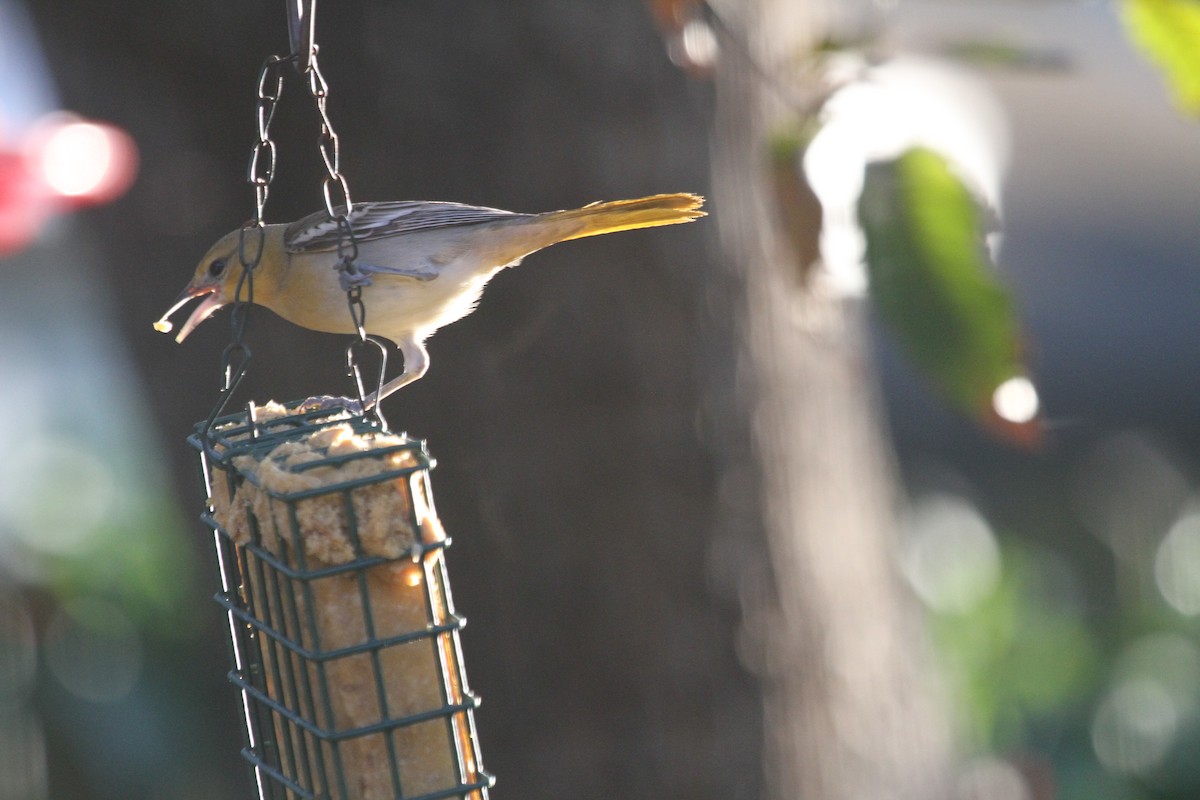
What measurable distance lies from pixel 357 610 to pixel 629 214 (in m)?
1.06

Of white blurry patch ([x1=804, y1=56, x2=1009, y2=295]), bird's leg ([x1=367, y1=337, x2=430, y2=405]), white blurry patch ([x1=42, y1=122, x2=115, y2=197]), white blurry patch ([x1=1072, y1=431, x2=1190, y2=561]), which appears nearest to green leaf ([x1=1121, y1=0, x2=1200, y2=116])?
white blurry patch ([x1=804, y1=56, x2=1009, y2=295])

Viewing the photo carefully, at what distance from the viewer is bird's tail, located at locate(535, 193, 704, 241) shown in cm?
282

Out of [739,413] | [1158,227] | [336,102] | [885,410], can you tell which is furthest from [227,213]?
[1158,227]

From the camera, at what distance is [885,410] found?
433 inches

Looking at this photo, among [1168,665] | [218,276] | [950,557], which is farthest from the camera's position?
[950,557]

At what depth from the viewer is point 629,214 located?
2871 mm

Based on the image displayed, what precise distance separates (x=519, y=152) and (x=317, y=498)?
1.92 metres

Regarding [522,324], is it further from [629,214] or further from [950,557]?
[950,557]

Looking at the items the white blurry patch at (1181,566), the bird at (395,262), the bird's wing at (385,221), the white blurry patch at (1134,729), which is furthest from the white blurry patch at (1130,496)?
the bird's wing at (385,221)

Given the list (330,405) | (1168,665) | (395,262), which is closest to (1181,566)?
(1168,665)

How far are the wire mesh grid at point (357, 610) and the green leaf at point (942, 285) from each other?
838mm

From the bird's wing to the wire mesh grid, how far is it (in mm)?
774

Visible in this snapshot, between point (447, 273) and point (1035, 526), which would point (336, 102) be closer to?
point (447, 273)

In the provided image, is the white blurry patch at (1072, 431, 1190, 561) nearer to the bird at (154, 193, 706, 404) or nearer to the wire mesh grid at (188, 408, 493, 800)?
the bird at (154, 193, 706, 404)
